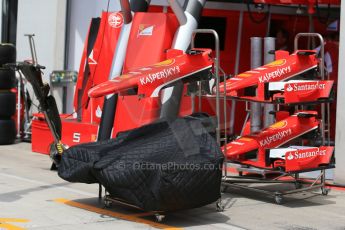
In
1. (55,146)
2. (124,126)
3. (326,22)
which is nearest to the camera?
(55,146)

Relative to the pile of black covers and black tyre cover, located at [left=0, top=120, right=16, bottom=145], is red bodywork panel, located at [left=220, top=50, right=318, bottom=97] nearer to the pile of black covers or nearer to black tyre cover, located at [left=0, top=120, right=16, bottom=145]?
the pile of black covers

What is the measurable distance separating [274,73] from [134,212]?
2348 millimetres

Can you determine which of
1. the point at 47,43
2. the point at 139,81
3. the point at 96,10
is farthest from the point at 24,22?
the point at 139,81

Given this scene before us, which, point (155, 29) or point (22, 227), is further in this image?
point (155, 29)

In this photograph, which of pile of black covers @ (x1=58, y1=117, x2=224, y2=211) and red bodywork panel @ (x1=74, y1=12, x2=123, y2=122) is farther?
red bodywork panel @ (x1=74, y1=12, x2=123, y2=122)

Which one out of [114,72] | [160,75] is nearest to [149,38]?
[114,72]

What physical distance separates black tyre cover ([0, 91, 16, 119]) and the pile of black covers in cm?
605

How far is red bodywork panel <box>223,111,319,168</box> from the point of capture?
8.12 metres

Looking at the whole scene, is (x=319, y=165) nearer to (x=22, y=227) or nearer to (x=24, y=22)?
(x=22, y=227)

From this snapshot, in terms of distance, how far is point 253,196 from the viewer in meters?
8.48

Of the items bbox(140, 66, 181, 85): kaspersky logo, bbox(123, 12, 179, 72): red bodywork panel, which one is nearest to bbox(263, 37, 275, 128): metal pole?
bbox(123, 12, 179, 72): red bodywork panel

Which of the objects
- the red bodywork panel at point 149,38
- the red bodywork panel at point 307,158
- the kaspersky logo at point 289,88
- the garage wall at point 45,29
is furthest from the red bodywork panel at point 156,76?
A: the garage wall at point 45,29

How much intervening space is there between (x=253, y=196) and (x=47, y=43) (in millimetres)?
7348

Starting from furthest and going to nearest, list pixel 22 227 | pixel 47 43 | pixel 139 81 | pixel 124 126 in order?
pixel 47 43, pixel 124 126, pixel 139 81, pixel 22 227
